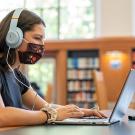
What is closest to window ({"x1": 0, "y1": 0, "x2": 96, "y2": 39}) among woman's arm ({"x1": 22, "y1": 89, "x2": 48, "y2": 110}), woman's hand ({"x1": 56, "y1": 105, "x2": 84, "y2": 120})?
woman's arm ({"x1": 22, "y1": 89, "x2": 48, "y2": 110})

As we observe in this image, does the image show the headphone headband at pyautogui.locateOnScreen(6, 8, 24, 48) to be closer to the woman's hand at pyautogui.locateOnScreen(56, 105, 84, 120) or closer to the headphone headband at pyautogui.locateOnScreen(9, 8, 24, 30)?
the headphone headband at pyautogui.locateOnScreen(9, 8, 24, 30)

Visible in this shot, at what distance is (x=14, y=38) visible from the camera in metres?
1.56

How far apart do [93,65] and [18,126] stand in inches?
319

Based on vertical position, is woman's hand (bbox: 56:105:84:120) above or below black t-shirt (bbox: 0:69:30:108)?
below

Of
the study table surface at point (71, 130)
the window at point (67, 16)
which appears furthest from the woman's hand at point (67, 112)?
the window at point (67, 16)

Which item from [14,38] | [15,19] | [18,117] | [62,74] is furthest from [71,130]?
[62,74]

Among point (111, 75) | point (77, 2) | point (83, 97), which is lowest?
point (83, 97)

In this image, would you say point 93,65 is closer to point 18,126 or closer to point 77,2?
point 77,2

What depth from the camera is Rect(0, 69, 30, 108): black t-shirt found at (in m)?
1.63

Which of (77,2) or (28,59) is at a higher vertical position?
(77,2)

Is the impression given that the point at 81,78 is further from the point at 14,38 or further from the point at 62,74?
the point at 14,38

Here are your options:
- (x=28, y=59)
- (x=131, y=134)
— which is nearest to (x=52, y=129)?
(x=131, y=134)

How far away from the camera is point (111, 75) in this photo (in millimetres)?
9180

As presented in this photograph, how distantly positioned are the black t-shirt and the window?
321 inches
